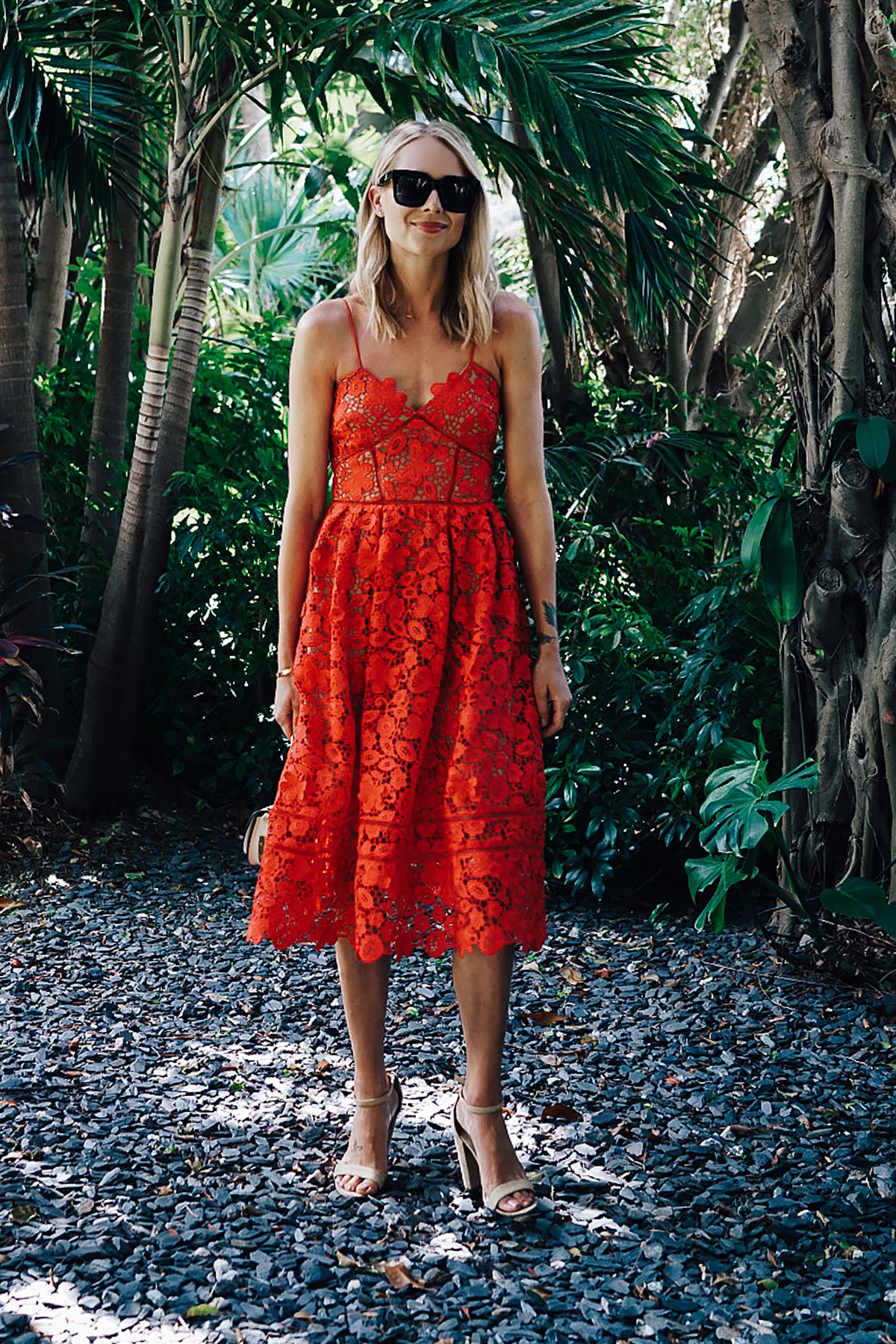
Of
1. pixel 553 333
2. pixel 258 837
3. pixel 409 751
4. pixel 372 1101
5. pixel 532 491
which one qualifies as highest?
pixel 553 333

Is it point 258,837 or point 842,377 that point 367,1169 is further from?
point 842,377

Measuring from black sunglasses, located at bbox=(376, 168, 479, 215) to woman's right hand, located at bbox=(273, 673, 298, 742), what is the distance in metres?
0.83

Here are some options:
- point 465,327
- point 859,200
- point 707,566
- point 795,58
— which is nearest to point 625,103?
point 795,58

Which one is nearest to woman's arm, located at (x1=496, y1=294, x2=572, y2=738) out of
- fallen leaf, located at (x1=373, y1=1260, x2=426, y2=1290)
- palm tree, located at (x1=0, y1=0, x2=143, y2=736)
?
fallen leaf, located at (x1=373, y1=1260, x2=426, y2=1290)

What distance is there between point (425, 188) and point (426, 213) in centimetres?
4

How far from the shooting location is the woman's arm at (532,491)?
2.24m

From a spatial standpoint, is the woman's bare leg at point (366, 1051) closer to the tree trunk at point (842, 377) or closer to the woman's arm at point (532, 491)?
the woman's arm at point (532, 491)

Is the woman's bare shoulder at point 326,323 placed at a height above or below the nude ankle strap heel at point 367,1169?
above

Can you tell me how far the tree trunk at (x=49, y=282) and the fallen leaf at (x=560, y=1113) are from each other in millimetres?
3588

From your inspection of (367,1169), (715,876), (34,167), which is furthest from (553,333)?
(367,1169)

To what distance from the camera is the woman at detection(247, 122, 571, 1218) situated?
7.02 ft

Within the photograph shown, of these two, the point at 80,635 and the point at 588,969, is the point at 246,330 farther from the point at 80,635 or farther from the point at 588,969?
the point at 588,969

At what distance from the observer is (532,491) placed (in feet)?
7.48

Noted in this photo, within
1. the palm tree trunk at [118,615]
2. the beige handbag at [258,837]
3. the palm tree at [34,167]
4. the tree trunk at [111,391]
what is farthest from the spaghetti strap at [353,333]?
the tree trunk at [111,391]
